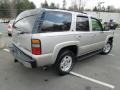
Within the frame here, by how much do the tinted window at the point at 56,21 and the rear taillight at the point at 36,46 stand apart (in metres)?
0.32

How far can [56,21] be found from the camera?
3670 mm

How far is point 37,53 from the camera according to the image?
325 centimetres

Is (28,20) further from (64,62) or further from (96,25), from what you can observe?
(96,25)

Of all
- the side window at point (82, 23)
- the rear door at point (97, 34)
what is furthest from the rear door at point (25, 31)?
the rear door at point (97, 34)

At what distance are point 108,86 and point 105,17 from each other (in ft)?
103

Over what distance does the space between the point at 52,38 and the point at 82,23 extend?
4.91 feet

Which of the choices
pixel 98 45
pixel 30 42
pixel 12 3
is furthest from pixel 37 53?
pixel 12 3

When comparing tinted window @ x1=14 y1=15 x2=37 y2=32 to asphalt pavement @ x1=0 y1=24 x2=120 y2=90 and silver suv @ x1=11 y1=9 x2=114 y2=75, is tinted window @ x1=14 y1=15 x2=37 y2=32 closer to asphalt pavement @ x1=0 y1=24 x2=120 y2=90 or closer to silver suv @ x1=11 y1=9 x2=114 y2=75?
silver suv @ x1=11 y1=9 x2=114 y2=75

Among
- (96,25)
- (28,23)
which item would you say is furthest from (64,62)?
(96,25)

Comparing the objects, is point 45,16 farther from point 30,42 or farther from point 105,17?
point 105,17

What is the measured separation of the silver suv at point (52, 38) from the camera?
3.27 meters

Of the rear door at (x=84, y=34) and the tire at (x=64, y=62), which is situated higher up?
the rear door at (x=84, y=34)

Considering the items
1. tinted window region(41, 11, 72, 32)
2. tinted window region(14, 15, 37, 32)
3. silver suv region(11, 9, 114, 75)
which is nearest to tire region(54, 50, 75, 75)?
silver suv region(11, 9, 114, 75)

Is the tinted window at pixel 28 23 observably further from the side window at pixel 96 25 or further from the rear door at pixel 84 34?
the side window at pixel 96 25
